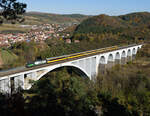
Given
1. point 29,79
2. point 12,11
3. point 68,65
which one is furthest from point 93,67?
point 12,11

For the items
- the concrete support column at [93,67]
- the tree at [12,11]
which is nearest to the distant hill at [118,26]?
the concrete support column at [93,67]

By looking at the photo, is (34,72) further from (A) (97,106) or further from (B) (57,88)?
(A) (97,106)

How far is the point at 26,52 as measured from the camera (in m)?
37.1

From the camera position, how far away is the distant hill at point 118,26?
6880 cm

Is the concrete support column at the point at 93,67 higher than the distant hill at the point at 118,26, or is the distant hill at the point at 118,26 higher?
the distant hill at the point at 118,26

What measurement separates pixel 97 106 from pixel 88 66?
11013mm

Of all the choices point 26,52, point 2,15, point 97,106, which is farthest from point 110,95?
point 26,52

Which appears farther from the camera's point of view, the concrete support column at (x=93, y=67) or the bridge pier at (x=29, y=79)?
the concrete support column at (x=93, y=67)

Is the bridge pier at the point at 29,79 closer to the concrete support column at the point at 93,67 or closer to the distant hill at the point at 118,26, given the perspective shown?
the concrete support column at the point at 93,67

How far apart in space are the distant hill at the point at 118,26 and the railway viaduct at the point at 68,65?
77.6 ft

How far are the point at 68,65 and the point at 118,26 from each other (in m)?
85.4

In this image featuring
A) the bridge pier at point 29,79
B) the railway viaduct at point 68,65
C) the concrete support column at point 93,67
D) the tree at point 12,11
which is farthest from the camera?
the concrete support column at point 93,67

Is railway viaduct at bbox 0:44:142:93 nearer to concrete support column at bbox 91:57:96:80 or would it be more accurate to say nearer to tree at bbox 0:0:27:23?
concrete support column at bbox 91:57:96:80

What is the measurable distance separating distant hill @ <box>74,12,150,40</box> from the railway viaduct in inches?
931
